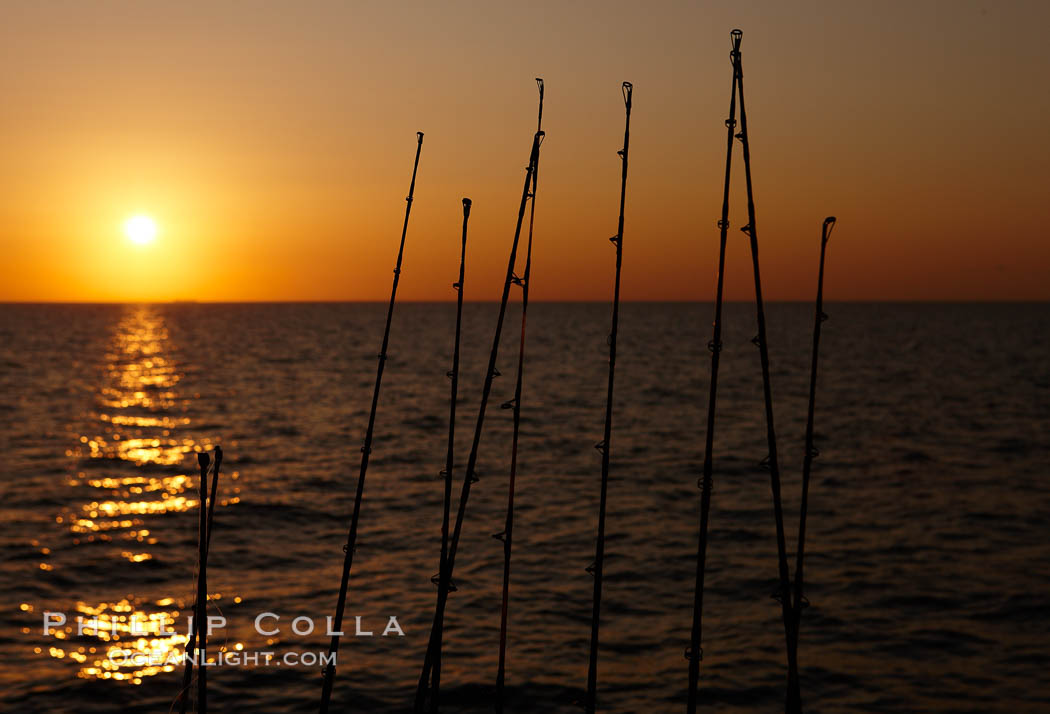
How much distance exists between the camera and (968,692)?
13.3 m

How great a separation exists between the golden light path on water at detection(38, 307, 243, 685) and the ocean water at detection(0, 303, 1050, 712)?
10 centimetres

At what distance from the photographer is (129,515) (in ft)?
77.2

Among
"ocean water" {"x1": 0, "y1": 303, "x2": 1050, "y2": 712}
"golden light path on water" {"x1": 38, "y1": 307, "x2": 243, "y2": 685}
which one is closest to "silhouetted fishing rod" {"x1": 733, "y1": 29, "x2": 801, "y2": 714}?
"ocean water" {"x1": 0, "y1": 303, "x2": 1050, "y2": 712}

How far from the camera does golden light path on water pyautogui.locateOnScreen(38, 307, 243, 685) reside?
46.3ft

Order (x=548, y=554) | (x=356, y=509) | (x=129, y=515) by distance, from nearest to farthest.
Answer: (x=356, y=509), (x=548, y=554), (x=129, y=515)

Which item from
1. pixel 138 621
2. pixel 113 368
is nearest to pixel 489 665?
pixel 138 621

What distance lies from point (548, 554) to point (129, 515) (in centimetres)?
1054

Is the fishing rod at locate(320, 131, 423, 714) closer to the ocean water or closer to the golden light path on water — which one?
the ocean water

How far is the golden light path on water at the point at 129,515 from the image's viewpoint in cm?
1411

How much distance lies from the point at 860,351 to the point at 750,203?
99.4 meters

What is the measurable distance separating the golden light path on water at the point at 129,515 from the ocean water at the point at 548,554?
103mm

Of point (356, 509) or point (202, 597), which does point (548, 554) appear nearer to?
point (356, 509)

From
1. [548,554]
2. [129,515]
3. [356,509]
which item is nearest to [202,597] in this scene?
[356,509]

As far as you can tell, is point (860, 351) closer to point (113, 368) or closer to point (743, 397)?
point (743, 397)
